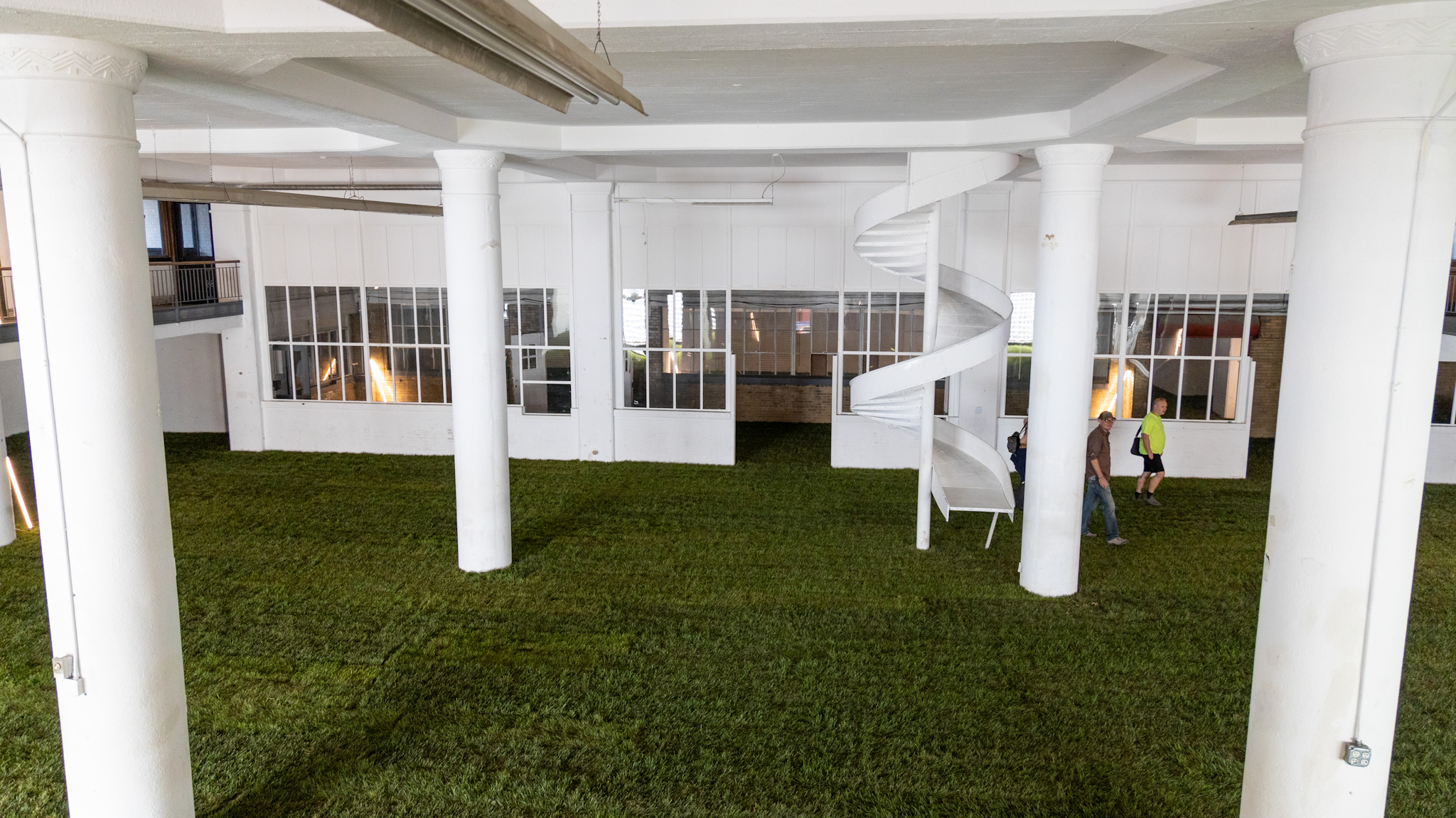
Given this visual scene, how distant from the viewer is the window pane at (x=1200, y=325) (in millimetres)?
12367

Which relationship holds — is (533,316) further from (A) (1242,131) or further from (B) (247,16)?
(B) (247,16)

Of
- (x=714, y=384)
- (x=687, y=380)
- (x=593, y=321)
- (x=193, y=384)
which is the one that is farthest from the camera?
(x=714, y=384)

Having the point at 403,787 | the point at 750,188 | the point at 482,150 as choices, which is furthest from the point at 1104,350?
the point at 403,787

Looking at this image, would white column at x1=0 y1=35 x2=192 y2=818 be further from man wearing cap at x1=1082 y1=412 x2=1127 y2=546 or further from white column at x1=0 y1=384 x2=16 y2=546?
man wearing cap at x1=1082 y1=412 x2=1127 y2=546

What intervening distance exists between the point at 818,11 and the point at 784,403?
501 inches

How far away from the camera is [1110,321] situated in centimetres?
1262

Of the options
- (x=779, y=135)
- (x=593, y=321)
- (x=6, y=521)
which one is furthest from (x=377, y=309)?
(x=779, y=135)

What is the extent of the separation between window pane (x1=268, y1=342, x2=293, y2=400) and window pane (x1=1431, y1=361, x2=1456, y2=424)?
49.6 feet

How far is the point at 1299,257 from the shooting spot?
151 inches

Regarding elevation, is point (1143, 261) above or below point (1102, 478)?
above

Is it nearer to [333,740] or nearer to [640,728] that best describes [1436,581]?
[640,728]

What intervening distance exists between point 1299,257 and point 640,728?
415cm

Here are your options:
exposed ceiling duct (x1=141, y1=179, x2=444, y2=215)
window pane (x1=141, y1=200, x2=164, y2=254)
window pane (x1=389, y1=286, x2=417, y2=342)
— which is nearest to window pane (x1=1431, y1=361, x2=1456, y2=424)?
exposed ceiling duct (x1=141, y1=179, x2=444, y2=215)

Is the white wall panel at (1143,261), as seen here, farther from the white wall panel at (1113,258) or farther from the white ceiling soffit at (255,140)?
the white ceiling soffit at (255,140)
